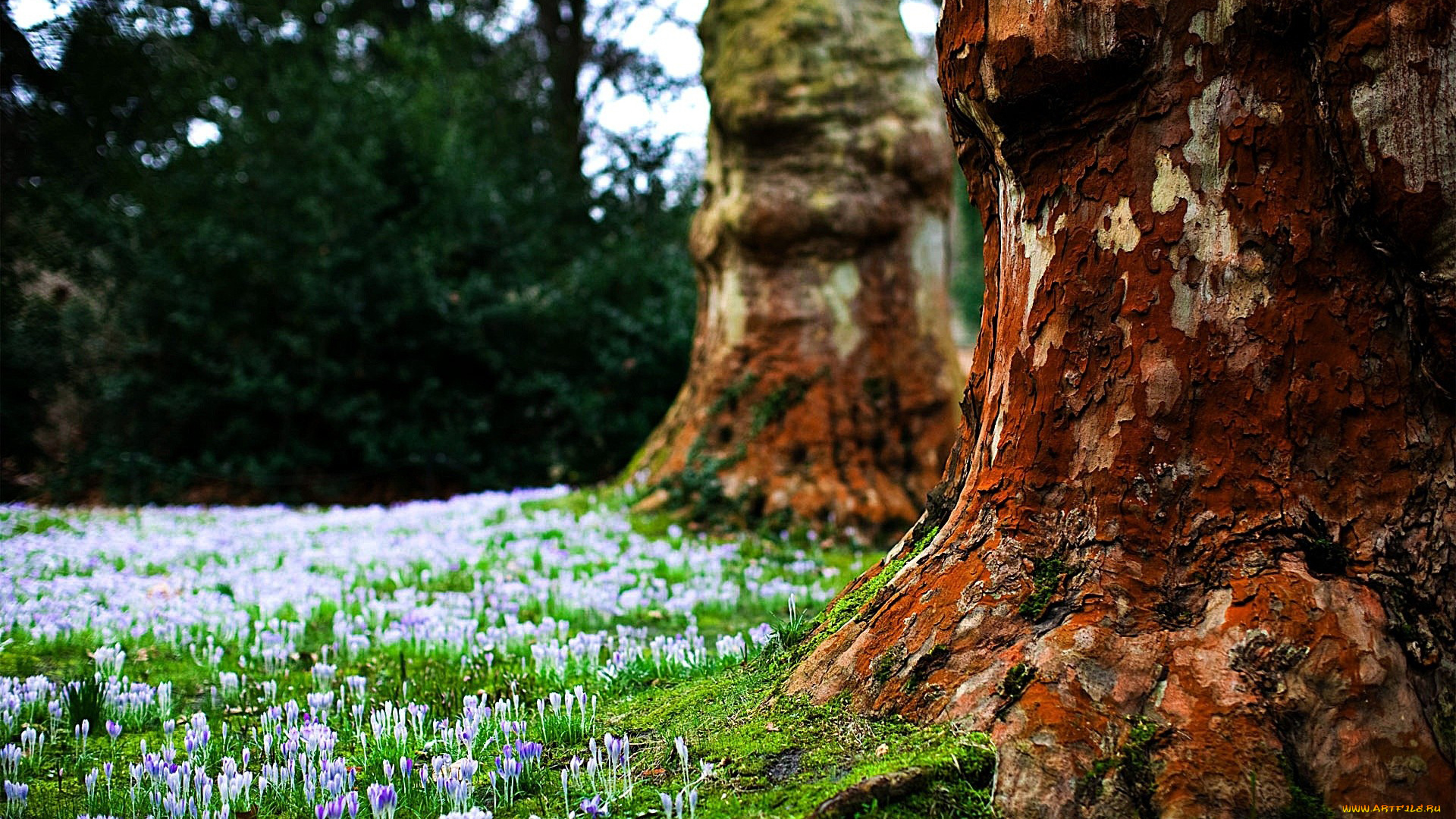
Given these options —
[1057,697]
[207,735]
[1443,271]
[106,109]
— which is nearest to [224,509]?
[106,109]

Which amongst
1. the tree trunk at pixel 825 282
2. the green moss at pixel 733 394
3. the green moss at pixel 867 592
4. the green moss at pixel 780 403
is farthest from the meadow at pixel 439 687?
the green moss at pixel 733 394

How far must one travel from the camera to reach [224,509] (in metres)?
11.5

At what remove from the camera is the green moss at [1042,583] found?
97.5 inches

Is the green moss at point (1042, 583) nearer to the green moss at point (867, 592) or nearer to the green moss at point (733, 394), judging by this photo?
the green moss at point (867, 592)

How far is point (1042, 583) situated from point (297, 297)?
42.8ft

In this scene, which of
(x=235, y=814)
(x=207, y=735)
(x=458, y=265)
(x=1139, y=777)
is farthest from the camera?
(x=458, y=265)

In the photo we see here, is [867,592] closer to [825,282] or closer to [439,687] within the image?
[439,687]

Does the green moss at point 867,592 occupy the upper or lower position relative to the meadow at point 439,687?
upper

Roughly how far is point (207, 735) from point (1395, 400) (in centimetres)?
351

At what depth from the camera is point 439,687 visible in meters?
3.75

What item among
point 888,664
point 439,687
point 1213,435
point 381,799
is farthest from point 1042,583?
point 439,687

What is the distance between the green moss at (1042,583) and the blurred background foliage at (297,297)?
38.0 feet

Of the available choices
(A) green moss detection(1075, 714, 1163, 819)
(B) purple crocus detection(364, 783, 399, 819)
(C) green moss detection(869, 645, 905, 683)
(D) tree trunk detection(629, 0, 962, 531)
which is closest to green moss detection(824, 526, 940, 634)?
(C) green moss detection(869, 645, 905, 683)

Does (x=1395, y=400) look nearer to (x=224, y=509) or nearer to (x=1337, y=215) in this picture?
(x=1337, y=215)
